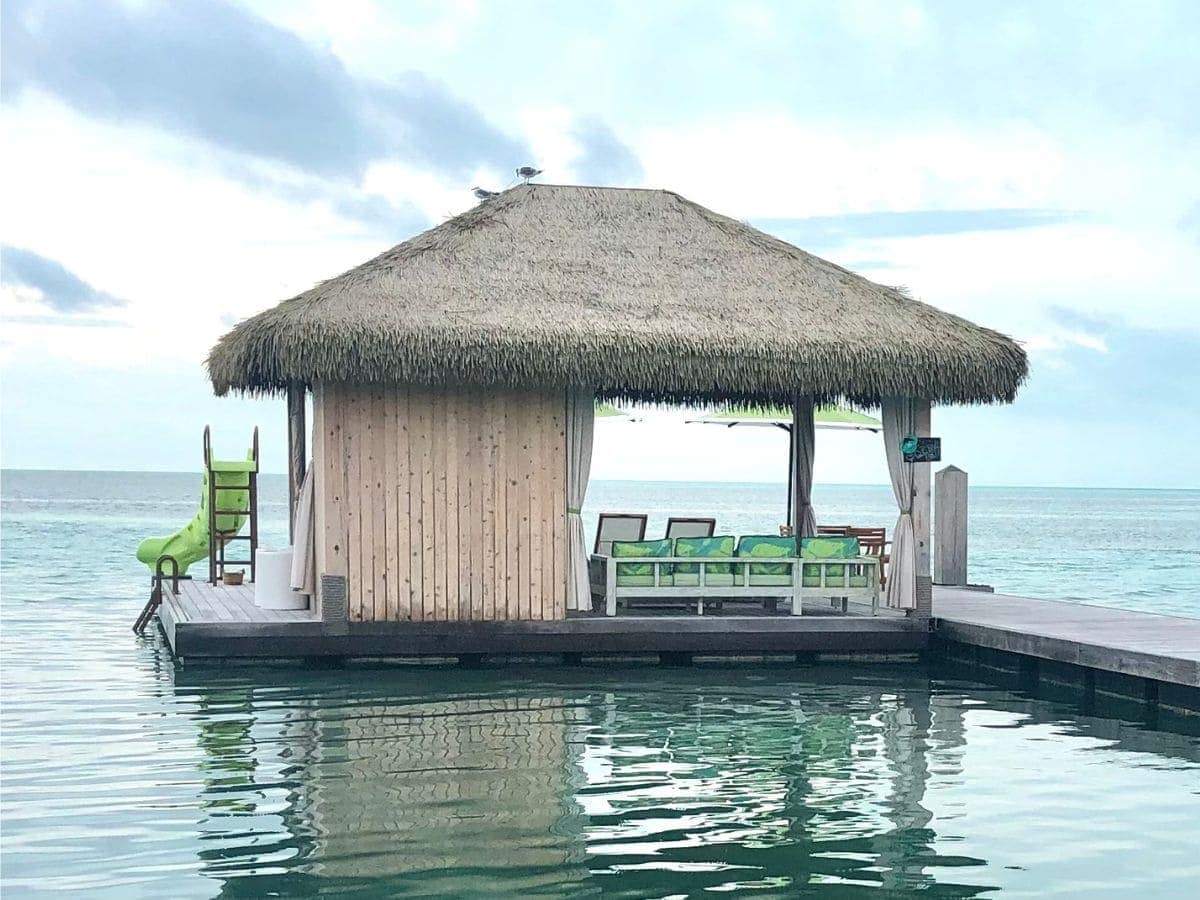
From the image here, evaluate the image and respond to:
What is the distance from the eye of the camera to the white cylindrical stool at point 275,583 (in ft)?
47.1

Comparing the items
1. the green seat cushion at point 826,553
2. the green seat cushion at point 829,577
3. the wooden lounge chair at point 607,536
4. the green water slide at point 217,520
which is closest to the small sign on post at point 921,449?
the green seat cushion at point 826,553

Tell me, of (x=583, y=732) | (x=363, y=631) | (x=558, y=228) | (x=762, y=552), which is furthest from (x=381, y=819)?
(x=558, y=228)

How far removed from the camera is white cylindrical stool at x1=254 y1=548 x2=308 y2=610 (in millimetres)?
14367

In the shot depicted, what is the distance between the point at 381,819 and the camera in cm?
820

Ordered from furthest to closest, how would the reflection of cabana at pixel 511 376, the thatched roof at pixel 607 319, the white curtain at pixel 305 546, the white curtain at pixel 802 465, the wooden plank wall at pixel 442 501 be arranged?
the white curtain at pixel 802 465
the white curtain at pixel 305 546
the wooden plank wall at pixel 442 501
the reflection of cabana at pixel 511 376
the thatched roof at pixel 607 319

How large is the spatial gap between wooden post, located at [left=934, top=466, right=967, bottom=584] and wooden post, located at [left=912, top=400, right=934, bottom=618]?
4.72 meters

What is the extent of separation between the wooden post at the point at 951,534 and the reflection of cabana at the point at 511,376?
15.7 ft

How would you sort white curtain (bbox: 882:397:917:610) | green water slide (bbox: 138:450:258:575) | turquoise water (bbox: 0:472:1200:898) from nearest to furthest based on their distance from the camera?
turquoise water (bbox: 0:472:1200:898)
white curtain (bbox: 882:397:917:610)
green water slide (bbox: 138:450:258:575)

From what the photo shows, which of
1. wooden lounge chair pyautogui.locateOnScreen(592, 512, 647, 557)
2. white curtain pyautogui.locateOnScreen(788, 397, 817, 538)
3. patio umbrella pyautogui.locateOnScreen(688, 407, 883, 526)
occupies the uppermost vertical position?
patio umbrella pyautogui.locateOnScreen(688, 407, 883, 526)

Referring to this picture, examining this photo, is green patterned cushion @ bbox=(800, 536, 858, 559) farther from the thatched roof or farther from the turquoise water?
the thatched roof

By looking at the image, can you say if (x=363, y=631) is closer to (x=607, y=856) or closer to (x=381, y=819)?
(x=381, y=819)

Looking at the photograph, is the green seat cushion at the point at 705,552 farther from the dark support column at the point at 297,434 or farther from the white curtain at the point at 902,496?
the dark support column at the point at 297,434

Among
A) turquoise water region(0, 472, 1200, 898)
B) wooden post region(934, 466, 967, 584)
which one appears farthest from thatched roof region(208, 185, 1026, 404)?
wooden post region(934, 466, 967, 584)

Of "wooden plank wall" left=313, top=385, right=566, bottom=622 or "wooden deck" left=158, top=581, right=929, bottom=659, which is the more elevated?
"wooden plank wall" left=313, top=385, right=566, bottom=622
